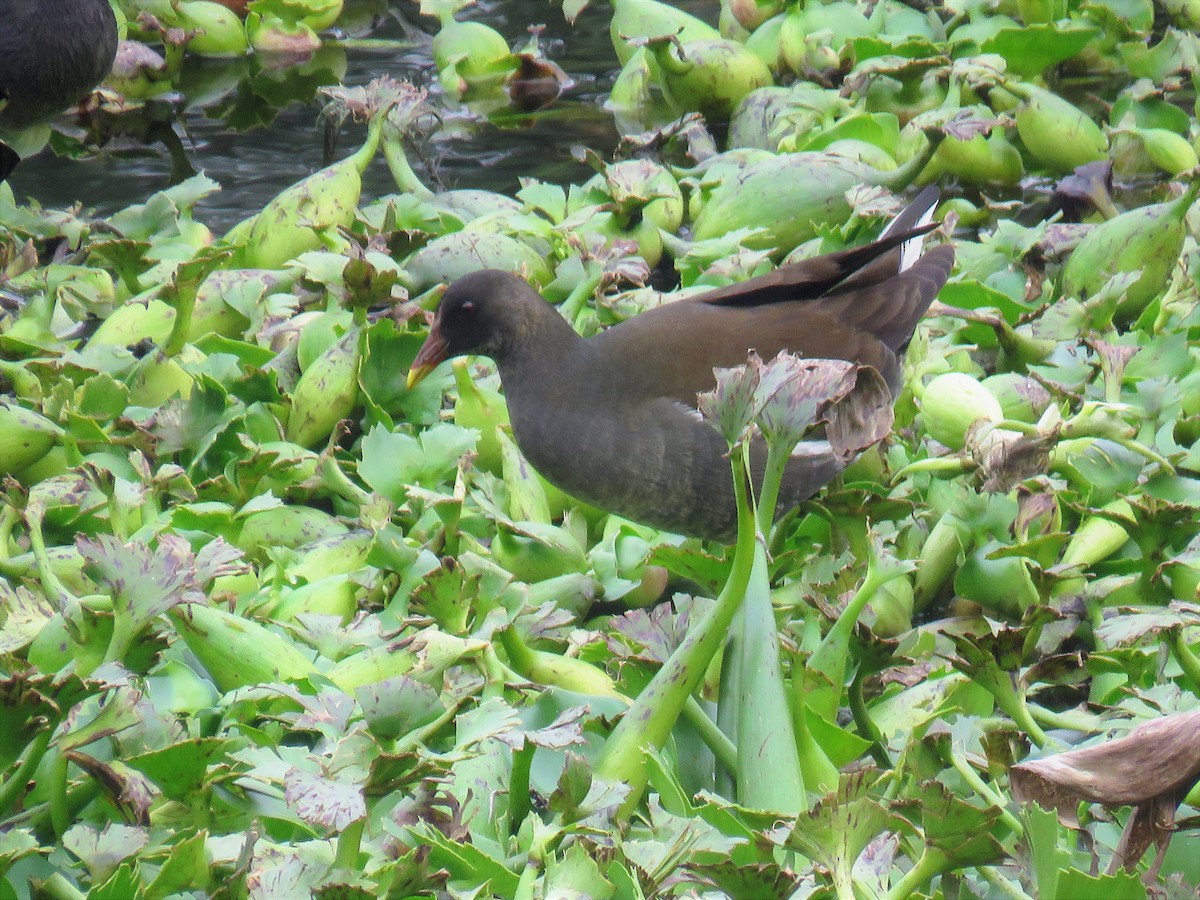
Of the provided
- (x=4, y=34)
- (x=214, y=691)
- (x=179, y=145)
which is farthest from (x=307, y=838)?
(x=179, y=145)

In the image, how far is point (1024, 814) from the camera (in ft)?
3.37

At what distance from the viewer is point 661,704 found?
133cm

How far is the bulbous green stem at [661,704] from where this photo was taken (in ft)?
4.29

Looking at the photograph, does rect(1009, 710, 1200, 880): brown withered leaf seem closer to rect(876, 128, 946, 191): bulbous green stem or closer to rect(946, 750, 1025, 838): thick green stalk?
rect(946, 750, 1025, 838): thick green stalk

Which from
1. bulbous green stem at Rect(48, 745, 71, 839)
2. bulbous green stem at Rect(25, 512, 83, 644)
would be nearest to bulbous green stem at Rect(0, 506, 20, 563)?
bulbous green stem at Rect(25, 512, 83, 644)

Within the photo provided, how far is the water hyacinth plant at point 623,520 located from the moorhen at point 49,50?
11.1 inches

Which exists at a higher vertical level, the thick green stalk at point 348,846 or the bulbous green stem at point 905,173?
the thick green stalk at point 348,846

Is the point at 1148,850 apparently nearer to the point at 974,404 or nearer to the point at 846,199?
the point at 974,404

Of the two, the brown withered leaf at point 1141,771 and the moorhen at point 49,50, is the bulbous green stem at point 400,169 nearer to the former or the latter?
the moorhen at point 49,50

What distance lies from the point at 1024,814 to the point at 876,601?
33.6 inches

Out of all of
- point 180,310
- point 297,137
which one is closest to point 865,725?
point 180,310

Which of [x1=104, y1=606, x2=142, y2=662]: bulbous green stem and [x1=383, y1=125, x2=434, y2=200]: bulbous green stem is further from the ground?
[x1=104, y1=606, x2=142, y2=662]: bulbous green stem

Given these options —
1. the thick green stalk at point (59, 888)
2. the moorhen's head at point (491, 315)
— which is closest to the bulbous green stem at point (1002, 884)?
the thick green stalk at point (59, 888)

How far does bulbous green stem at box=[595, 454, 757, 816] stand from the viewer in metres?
1.31
